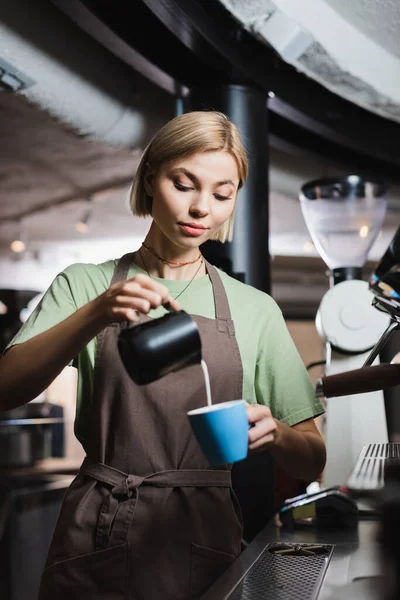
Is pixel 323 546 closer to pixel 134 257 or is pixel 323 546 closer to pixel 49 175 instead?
pixel 134 257

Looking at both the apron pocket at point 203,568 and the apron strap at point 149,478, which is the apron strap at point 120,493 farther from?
the apron pocket at point 203,568

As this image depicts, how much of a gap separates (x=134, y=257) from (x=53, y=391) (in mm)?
9861

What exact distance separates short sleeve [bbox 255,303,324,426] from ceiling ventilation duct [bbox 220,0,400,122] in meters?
1.25

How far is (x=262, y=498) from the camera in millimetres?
2057

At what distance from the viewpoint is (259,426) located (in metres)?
0.98

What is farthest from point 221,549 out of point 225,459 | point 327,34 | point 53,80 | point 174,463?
point 327,34

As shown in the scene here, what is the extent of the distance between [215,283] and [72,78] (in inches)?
53.5

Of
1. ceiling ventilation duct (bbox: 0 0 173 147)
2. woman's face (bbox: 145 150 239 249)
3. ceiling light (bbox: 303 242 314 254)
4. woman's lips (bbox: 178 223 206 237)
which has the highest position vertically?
ceiling light (bbox: 303 242 314 254)

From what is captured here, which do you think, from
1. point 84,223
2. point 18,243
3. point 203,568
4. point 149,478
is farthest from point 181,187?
point 18,243

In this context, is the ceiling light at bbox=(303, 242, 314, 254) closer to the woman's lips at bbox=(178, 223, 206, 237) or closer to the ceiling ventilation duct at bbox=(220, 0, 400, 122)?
the ceiling ventilation duct at bbox=(220, 0, 400, 122)

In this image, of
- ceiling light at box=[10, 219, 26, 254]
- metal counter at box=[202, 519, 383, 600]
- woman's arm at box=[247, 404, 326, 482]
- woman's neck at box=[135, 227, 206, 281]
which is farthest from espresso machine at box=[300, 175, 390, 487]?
ceiling light at box=[10, 219, 26, 254]

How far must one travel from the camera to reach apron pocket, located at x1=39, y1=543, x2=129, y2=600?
117 cm

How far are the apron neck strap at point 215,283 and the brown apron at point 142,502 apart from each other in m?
0.06

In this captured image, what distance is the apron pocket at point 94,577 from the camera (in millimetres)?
1165
